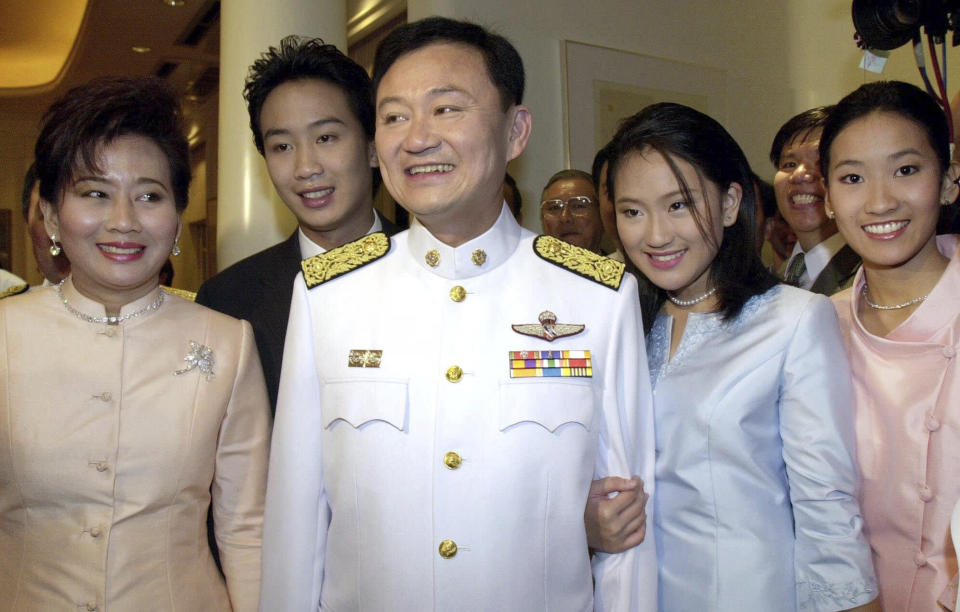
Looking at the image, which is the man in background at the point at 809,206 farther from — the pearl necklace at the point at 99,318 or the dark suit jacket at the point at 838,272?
the pearl necklace at the point at 99,318

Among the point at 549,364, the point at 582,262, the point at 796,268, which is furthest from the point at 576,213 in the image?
the point at 549,364

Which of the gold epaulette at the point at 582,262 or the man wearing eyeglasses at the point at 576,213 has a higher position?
the man wearing eyeglasses at the point at 576,213

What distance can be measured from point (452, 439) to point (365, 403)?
16 cm

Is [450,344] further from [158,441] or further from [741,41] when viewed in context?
[741,41]

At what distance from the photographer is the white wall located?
3.97 m

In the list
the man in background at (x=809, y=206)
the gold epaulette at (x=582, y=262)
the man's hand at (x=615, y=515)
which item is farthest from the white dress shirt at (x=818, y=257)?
the man's hand at (x=615, y=515)

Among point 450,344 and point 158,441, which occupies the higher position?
point 450,344

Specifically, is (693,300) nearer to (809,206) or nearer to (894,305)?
(894,305)

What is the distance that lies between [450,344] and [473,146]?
351mm

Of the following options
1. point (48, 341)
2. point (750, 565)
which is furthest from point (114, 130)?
point (750, 565)

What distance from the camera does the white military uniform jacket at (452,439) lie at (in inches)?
51.1

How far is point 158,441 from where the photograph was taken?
4.75 ft

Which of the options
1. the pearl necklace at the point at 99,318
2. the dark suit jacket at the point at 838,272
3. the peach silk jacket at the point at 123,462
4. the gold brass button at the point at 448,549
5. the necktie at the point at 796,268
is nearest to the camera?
the gold brass button at the point at 448,549

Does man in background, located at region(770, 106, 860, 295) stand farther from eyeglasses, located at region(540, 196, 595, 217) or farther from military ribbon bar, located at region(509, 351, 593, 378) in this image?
military ribbon bar, located at region(509, 351, 593, 378)
